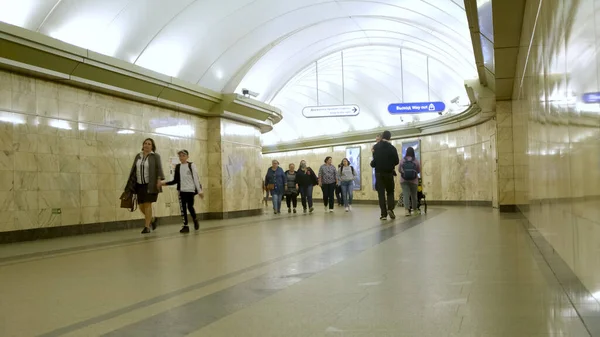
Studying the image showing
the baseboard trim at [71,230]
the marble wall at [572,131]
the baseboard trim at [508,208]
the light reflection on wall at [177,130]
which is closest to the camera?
the marble wall at [572,131]

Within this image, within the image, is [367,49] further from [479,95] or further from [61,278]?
[61,278]

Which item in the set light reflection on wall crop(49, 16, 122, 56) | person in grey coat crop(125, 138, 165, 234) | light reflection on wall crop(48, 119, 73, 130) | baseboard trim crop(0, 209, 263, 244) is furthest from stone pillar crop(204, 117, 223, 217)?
person in grey coat crop(125, 138, 165, 234)

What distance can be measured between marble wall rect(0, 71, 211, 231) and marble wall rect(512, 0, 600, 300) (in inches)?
338

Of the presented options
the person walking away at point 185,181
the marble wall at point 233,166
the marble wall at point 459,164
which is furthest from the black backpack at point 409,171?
the marble wall at point 233,166

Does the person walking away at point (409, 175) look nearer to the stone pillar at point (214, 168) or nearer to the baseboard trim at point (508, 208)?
the baseboard trim at point (508, 208)

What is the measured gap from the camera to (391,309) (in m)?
3.76

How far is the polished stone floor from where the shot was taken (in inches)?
133

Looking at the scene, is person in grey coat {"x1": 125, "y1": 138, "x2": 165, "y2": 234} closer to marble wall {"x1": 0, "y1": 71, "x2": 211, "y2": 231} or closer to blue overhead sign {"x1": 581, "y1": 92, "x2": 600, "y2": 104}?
marble wall {"x1": 0, "y1": 71, "x2": 211, "y2": 231}

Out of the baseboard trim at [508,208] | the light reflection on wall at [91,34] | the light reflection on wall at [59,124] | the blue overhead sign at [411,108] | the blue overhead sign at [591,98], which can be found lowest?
the baseboard trim at [508,208]

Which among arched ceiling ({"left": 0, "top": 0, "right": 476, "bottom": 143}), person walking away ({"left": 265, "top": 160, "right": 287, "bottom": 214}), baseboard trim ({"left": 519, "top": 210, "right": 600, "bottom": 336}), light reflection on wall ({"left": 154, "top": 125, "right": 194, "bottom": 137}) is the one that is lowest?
baseboard trim ({"left": 519, "top": 210, "right": 600, "bottom": 336})

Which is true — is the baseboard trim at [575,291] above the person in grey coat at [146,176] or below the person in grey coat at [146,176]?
below

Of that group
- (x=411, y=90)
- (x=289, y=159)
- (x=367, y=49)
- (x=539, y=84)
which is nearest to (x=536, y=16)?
(x=539, y=84)

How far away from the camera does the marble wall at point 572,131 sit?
2.58 metres

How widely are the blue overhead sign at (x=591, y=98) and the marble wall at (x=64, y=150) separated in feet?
31.2
